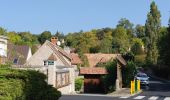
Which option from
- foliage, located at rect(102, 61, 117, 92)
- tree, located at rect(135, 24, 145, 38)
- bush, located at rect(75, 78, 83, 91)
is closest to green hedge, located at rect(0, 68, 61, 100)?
foliage, located at rect(102, 61, 117, 92)

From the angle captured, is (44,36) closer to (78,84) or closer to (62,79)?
(78,84)

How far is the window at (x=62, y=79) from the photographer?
34.4 metres

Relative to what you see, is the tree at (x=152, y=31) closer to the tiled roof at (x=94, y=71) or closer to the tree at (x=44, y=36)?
the tree at (x=44, y=36)

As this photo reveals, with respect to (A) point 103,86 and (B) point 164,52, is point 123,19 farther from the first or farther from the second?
(A) point 103,86

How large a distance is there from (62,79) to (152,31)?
91.3m

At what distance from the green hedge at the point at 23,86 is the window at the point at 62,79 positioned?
807 inches

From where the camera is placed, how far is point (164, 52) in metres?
73.7

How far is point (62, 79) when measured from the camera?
36719 millimetres

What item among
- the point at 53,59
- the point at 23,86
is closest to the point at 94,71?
the point at 53,59

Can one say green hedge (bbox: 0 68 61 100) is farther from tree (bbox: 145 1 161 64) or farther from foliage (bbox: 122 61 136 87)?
tree (bbox: 145 1 161 64)

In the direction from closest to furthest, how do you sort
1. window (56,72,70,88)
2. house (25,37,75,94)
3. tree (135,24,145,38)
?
window (56,72,70,88) < house (25,37,75,94) < tree (135,24,145,38)

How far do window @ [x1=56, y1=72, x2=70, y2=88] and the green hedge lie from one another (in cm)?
2050

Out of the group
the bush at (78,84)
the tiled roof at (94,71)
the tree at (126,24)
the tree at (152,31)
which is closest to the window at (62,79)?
the bush at (78,84)

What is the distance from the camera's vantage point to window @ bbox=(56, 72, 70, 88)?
3441cm
